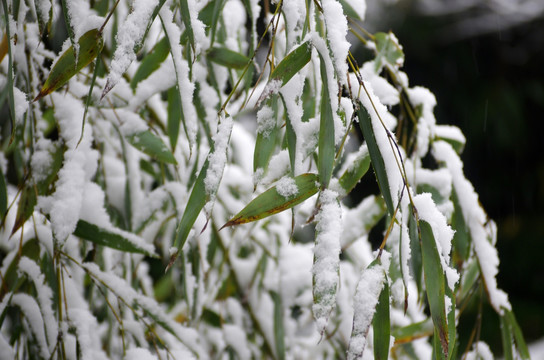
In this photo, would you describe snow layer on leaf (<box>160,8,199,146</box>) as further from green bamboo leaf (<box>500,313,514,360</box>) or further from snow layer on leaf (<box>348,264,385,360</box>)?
green bamboo leaf (<box>500,313,514,360</box>)

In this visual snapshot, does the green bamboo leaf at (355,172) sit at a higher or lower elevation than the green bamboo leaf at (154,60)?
lower

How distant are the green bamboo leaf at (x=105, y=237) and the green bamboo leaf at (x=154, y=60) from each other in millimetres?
196

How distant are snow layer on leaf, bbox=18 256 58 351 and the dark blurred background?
2422 mm

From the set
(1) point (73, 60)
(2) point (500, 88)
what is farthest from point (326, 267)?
(2) point (500, 88)

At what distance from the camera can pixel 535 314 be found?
2701mm

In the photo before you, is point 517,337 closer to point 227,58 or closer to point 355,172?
point 355,172

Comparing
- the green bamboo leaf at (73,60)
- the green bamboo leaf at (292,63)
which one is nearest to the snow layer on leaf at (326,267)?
the green bamboo leaf at (292,63)

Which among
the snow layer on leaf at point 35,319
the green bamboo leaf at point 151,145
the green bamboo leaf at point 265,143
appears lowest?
the snow layer on leaf at point 35,319

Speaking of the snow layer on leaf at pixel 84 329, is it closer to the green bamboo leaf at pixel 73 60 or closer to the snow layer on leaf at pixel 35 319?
the snow layer on leaf at pixel 35 319

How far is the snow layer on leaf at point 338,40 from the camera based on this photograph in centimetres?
40

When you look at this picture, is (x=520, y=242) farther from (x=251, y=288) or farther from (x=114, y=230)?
(x=114, y=230)

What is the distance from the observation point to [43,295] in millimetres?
588

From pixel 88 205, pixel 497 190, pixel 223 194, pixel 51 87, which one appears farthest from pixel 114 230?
pixel 497 190

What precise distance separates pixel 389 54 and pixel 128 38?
399 millimetres
